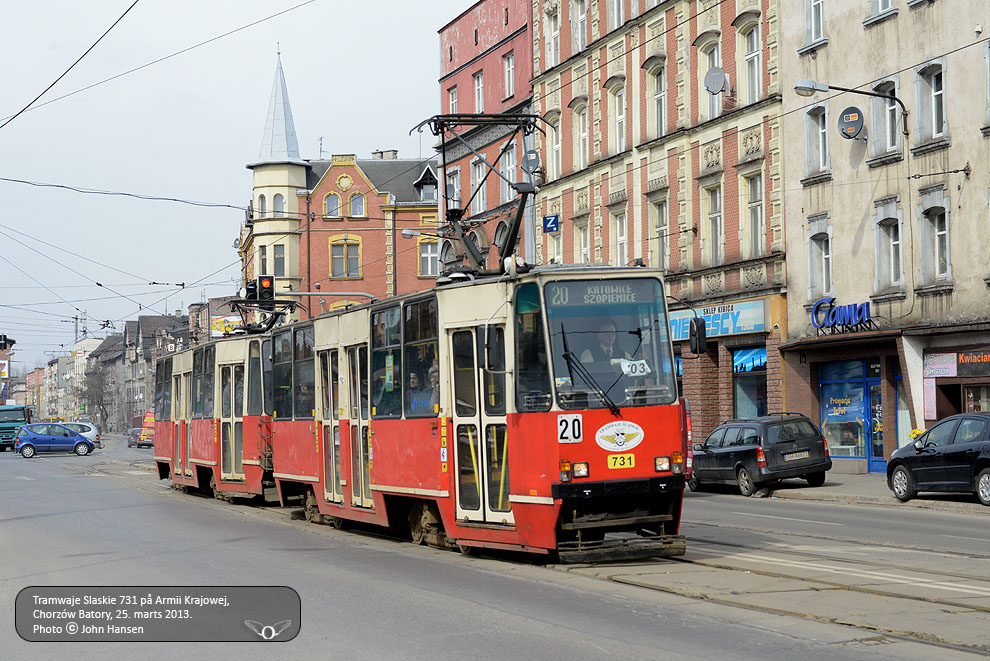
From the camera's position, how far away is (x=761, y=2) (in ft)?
111

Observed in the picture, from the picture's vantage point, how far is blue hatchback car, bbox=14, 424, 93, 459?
213 feet

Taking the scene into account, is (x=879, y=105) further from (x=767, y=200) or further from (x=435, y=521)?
(x=435, y=521)

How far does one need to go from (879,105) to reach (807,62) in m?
2.99

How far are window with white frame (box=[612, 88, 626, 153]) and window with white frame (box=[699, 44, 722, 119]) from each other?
496cm

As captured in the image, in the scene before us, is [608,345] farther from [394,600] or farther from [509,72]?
[509,72]

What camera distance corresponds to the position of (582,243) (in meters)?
44.6

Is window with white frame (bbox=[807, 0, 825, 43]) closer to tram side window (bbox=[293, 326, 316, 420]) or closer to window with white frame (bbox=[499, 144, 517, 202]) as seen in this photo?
tram side window (bbox=[293, 326, 316, 420])

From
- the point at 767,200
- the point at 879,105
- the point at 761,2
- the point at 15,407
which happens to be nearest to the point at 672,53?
the point at 761,2

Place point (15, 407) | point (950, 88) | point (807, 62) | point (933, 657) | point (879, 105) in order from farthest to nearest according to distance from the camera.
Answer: point (15, 407) < point (807, 62) < point (879, 105) < point (950, 88) < point (933, 657)

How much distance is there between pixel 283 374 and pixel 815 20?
58.6 feet

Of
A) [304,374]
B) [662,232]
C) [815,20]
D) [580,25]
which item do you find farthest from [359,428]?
[580,25]

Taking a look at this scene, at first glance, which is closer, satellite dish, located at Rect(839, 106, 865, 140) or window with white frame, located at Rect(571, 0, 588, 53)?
satellite dish, located at Rect(839, 106, 865, 140)

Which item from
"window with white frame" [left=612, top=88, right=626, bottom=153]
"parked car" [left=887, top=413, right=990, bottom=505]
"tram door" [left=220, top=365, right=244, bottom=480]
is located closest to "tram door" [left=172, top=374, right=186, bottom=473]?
"tram door" [left=220, top=365, right=244, bottom=480]

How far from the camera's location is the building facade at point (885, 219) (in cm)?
2706
